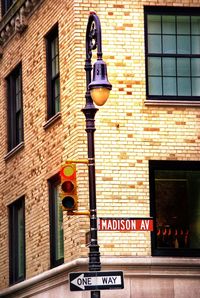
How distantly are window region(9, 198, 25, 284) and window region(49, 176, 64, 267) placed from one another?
2947 millimetres

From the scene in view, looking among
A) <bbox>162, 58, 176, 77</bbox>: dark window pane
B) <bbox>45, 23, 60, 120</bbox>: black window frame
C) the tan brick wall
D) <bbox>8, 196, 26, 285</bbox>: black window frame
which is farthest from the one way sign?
<bbox>8, 196, 26, 285</bbox>: black window frame

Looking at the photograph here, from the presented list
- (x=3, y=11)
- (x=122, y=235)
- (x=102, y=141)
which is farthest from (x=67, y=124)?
(x=3, y=11)

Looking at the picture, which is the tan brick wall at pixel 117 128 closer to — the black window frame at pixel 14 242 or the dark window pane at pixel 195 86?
the dark window pane at pixel 195 86

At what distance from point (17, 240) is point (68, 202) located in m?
11.5

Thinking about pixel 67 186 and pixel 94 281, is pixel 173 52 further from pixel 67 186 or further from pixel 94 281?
pixel 94 281

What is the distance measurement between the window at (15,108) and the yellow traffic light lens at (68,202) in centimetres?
1134

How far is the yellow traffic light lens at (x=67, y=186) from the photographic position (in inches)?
806

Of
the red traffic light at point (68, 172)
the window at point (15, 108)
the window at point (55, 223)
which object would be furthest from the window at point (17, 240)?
the red traffic light at point (68, 172)

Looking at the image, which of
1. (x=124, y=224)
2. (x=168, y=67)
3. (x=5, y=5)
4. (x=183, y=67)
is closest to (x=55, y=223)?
(x=168, y=67)

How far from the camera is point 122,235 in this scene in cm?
2539

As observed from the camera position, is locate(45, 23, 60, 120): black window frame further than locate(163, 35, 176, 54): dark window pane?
Yes

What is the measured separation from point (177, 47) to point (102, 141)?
304cm

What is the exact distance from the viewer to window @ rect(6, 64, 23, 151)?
32.0 meters

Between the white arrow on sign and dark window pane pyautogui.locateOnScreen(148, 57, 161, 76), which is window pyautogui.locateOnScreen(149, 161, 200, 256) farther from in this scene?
the white arrow on sign
